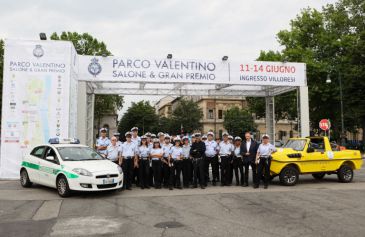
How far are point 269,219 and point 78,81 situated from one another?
12229mm

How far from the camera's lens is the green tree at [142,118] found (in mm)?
69188

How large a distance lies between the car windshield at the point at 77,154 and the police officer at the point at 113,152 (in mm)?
745

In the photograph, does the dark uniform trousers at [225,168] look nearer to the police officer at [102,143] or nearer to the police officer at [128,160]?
the police officer at [128,160]

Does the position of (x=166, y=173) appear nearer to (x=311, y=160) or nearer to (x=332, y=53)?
(x=311, y=160)

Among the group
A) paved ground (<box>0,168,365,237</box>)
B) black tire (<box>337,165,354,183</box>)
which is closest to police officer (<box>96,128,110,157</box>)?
paved ground (<box>0,168,365,237</box>)

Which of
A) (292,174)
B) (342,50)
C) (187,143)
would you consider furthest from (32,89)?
(342,50)

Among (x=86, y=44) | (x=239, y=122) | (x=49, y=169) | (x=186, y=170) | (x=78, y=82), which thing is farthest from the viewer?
(x=239, y=122)

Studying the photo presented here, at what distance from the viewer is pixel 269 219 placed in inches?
291

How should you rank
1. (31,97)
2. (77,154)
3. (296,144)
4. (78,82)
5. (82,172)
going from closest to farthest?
(82,172)
(77,154)
(296,144)
(31,97)
(78,82)

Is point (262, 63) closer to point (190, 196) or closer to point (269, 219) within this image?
point (190, 196)

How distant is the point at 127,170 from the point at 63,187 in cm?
238

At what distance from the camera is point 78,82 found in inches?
674

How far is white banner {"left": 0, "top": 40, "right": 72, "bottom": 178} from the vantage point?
14.5 meters

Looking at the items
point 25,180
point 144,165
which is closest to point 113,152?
point 144,165
